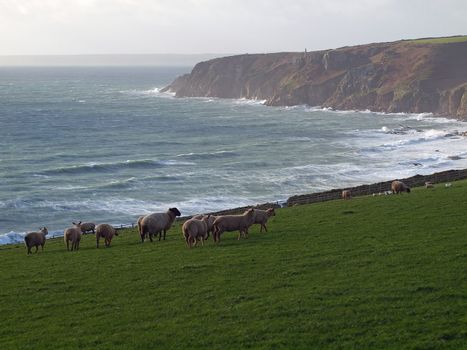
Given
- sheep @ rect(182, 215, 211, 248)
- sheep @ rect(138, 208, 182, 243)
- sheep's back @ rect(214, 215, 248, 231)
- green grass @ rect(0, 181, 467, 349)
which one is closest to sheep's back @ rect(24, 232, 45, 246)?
green grass @ rect(0, 181, 467, 349)

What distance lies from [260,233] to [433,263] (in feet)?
31.3

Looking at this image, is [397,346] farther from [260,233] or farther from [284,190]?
[284,190]

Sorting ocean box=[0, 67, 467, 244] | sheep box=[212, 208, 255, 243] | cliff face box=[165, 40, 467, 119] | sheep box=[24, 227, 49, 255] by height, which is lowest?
ocean box=[0, 67, 467, 244]

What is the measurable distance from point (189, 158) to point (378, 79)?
85909mm

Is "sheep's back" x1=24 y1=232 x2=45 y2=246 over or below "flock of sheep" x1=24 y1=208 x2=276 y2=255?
below

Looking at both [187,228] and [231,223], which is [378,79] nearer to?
[231,223]

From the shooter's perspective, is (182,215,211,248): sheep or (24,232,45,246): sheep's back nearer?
(182,215,211,248): sheep

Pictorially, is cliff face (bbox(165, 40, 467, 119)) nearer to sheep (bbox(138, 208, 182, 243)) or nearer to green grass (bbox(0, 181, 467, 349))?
sheep (bbox(138, 208, 182, 243))

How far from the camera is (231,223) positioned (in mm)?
26250

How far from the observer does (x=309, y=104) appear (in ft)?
552

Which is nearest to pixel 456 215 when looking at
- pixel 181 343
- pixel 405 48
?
pixel 181 343

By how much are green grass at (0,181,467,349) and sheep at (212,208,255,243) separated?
586 mm

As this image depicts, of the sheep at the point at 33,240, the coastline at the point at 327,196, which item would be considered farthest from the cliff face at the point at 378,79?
the sheep at the point at 33,240

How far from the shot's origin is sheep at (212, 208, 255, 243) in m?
25.9
